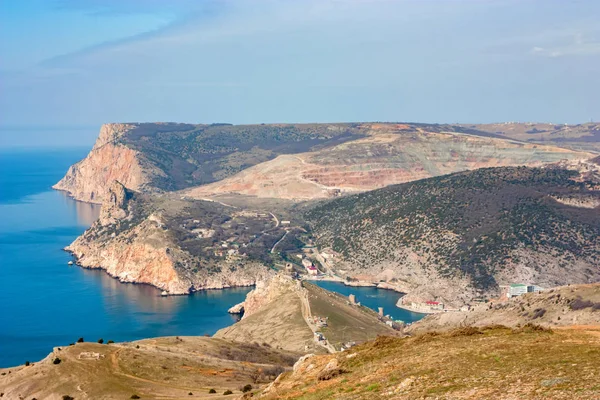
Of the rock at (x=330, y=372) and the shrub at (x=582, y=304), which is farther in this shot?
the shrub at (x=582, y=304)

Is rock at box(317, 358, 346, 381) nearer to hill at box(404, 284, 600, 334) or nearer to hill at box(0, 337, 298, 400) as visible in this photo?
hill at box(0, 337, 298, 400)

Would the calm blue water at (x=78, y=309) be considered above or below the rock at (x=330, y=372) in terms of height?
below

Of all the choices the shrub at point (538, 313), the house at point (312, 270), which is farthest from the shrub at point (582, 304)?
the house at point (312, 270)

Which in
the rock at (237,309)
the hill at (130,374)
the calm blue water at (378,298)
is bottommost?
the calm blue water at (378,298)

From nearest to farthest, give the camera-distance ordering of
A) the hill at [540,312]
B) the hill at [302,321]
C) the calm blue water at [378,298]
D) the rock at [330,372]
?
1. the rock at [330,372]
2. the hill at [540,312]
3. the hill at [302,321]
4. the calm blue water at [378,298]

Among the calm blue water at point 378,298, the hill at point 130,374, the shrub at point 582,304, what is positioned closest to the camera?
the hill at point 130,374

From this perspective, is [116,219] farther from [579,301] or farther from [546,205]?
Answer: [579,301]

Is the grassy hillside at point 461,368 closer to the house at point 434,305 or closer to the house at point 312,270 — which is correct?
the house at point 434,305

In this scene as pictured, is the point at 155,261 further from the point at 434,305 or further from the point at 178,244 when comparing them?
the point at 434,305
